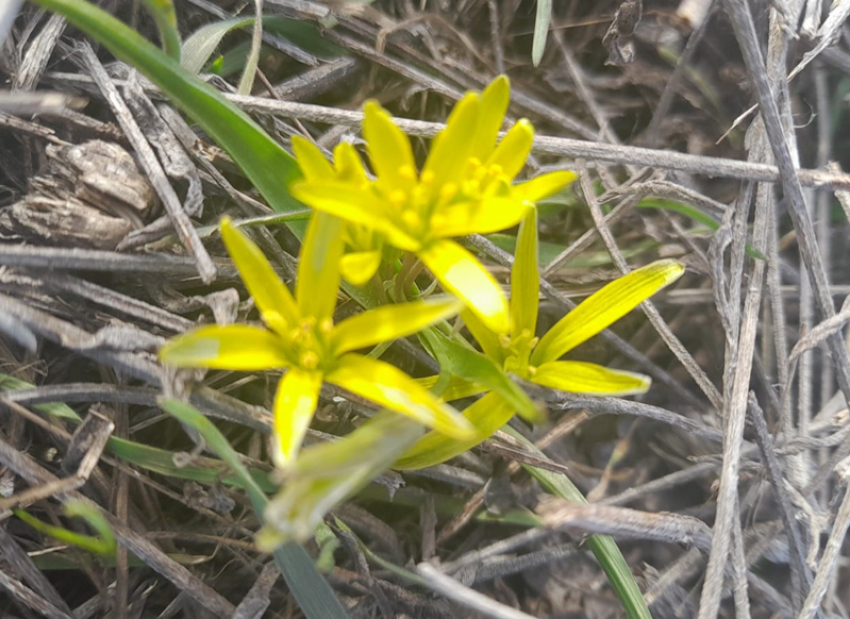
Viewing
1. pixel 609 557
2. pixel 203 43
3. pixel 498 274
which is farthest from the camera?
pixel 498 274

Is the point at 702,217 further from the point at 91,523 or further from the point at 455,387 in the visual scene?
the point at 91,523

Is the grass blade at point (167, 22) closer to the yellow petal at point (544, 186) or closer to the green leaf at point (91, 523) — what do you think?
the yellow petal at point (544, 186)

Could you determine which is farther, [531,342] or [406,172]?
[531,342]

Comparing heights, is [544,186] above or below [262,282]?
above

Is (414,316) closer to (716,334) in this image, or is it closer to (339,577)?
(339,577)

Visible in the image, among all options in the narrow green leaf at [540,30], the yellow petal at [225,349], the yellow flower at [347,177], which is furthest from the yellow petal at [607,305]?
the narrow green leaf at [540,30]

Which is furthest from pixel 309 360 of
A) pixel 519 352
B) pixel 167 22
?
pixel 167 22
